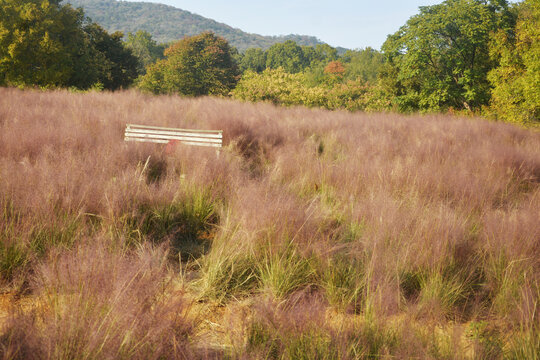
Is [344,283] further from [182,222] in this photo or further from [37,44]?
[37,44]

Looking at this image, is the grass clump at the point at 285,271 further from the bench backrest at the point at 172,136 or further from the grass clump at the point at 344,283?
the bench backrest at the point at 172,136

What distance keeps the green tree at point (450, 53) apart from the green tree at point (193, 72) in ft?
65.7

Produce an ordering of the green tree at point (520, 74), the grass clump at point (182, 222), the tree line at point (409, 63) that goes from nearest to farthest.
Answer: the grass clump at point (182, 222) < the green tree at point (520, 74) < the tree line at point (409, 63)

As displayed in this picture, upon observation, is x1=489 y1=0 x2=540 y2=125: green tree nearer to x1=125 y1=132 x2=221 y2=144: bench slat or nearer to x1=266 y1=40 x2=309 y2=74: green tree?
x1=125 y1=132 x2=221 y2=144: bench slat

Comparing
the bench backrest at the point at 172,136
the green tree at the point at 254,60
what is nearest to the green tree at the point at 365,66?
the green tree at the point at 254,60

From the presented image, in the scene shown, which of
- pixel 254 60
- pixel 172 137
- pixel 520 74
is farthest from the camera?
pixel 254 60

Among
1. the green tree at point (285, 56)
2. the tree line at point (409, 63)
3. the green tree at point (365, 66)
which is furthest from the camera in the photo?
the green tree at point (285, 56)

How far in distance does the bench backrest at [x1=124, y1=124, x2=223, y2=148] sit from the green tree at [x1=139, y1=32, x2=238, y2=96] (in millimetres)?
31731

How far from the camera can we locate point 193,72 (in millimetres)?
38094

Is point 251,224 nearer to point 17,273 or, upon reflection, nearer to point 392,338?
point 392,338

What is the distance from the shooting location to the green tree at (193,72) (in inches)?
1474

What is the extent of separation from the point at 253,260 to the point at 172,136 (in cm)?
338

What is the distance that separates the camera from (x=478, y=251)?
2809mm

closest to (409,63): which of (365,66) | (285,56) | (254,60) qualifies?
(365,66)
